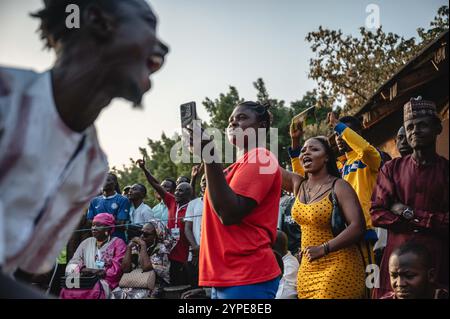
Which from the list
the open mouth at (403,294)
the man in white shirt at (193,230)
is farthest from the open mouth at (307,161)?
the man in white shirt at (193,230)

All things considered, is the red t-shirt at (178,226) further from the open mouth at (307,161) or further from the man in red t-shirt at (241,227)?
the man in red t-shirt at (241,227)

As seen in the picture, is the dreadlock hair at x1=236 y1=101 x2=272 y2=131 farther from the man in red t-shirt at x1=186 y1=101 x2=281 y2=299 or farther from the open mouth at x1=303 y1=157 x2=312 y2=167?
the open mouth at x1=303 y1=157 x2=312 y2=167

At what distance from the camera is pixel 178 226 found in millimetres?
6367

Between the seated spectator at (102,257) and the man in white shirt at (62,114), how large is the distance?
402 centimetres

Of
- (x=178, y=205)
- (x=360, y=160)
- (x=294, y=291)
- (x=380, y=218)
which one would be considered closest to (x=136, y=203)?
(x=178, y=205)

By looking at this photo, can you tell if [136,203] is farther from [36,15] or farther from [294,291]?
[36,15]

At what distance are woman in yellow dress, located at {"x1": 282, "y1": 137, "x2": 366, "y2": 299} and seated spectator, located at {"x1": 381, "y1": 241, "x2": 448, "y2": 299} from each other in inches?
15.3

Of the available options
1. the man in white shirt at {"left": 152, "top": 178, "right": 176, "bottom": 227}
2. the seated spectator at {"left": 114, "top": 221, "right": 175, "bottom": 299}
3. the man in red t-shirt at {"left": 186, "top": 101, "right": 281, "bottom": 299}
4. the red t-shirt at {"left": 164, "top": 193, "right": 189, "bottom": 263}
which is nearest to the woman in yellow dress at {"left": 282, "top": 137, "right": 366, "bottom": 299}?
the man in red t-shirt at {"left": 186, "top": 101, "right": 281, "bottom": 299}

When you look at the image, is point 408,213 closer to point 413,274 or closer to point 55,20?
point 413,274

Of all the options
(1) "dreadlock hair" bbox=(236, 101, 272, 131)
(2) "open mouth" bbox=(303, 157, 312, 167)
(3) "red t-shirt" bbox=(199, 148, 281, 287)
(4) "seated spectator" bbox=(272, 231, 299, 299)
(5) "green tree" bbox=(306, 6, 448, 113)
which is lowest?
(4) "seated spectator" bbox=(272, 231, 299, 299)

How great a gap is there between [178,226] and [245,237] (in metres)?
3.70

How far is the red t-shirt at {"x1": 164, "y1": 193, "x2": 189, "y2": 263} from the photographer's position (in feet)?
19.8

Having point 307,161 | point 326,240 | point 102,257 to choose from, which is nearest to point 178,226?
point 102,257

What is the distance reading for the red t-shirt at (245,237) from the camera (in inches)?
106
